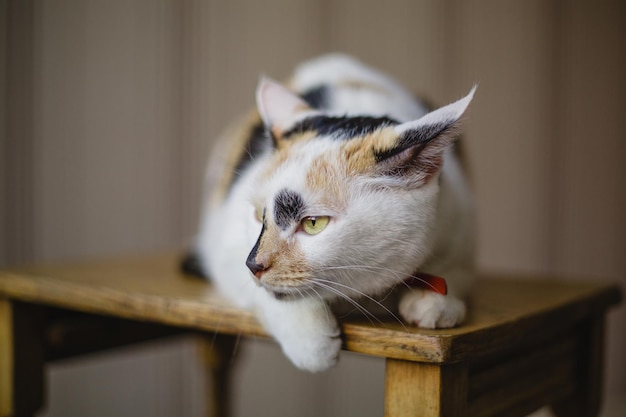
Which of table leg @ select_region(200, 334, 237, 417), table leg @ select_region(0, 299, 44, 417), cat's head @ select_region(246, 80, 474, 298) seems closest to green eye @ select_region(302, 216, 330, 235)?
cat's head @ select_region(246, 80, 474, 298)

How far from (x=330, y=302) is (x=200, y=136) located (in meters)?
1.41

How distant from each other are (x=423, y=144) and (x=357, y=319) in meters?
0.25

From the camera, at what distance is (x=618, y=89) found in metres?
1.87

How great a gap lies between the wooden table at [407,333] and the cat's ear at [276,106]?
0.27 meters

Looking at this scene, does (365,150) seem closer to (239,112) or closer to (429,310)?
(429,310)

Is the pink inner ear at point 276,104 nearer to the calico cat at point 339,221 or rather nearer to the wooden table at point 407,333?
the calico cat at point 339,221

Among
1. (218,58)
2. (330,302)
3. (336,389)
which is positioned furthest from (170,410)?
(330,302)

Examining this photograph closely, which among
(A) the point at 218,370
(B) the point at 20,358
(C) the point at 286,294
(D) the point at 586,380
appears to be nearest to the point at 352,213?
(C) the point at 286,294

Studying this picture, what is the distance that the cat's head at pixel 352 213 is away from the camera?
700 mm

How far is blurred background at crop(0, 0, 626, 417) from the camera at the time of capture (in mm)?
1893

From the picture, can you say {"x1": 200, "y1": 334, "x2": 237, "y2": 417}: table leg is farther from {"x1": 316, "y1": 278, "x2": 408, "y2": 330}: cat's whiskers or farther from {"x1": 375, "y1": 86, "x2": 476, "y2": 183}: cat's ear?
{"x1": 375, "y1": 86, "x2": 476, "y2": 183}: cat's ear

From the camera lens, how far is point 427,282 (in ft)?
2.54

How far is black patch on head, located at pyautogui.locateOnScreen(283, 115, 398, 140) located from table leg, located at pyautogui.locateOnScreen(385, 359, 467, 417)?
0.93 feet

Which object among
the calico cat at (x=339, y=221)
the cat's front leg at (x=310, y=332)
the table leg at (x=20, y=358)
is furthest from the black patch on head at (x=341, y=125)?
the table leg at (x=20, y=358)
